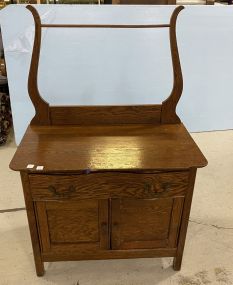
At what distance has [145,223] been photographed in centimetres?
117

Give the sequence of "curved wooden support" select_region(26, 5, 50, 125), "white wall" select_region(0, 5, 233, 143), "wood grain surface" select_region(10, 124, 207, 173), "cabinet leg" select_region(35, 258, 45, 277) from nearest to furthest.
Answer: "wood grain surface" select_region(10, 124, 207, 173), "curved wooden support" select_region(26, 5, 50, 125), "cabinet leg" select_region(35, 258, 45, 277), "white wall" select_region(0, 5, 233, 143)

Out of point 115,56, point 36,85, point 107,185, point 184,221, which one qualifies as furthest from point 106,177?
point 115,56

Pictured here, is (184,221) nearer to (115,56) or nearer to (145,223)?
(145,223)

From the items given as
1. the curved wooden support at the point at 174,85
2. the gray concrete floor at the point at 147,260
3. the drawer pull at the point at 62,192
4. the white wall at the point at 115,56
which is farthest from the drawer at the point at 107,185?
the white wall at the point at 115,56

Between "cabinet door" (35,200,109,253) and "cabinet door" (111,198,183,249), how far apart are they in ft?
0.15

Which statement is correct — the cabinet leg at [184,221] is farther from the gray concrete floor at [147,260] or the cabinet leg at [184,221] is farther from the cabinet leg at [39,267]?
the cabinet leg at [39,267]

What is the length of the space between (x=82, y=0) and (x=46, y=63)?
808 mm

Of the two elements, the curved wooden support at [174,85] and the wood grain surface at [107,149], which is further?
the curved wooden support at [174,85]

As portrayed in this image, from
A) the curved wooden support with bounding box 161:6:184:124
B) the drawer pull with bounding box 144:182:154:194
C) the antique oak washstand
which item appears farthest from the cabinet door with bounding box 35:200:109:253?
the curved wooden support with bounding box 161:6:184:124

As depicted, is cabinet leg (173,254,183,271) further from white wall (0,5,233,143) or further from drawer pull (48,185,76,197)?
white wall (0,5,233,143)

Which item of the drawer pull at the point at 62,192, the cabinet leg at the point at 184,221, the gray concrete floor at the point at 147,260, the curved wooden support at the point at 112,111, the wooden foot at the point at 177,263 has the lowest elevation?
the gray concrete floor at the point at 147,260

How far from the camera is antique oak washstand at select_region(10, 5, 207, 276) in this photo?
1.04 metres

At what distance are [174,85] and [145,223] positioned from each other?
574mm

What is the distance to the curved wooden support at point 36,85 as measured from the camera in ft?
3.76
